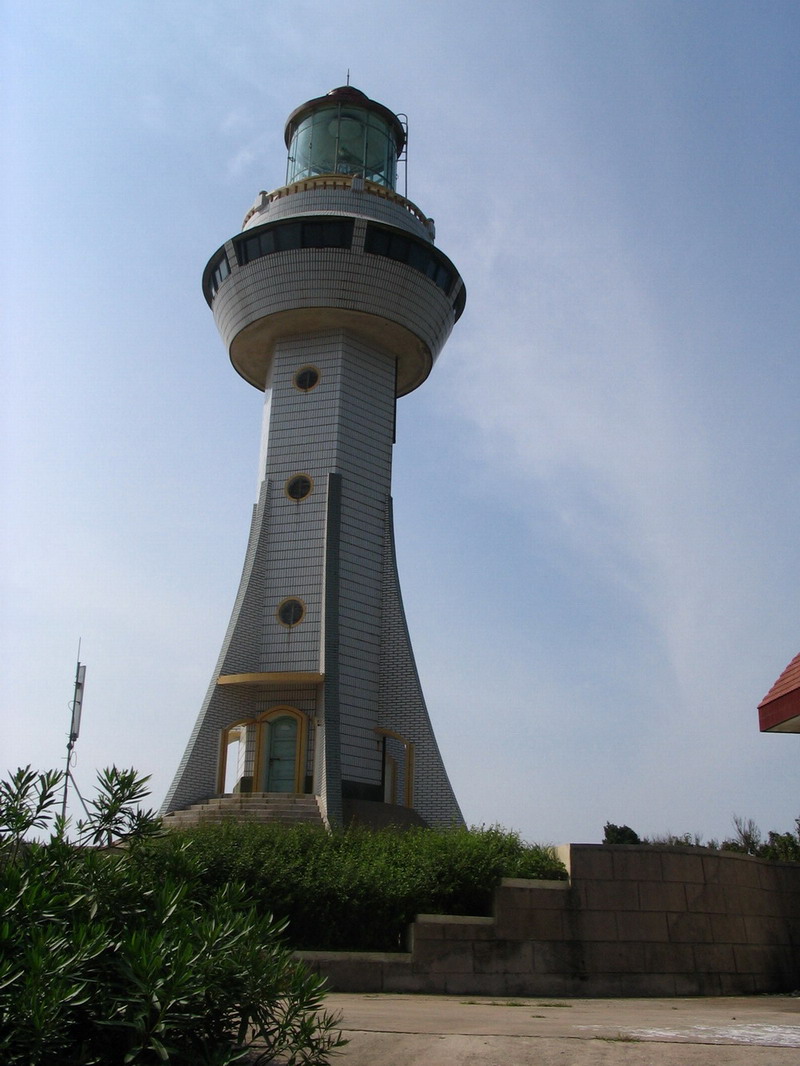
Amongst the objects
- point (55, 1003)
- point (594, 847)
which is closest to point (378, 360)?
point (594, 847)

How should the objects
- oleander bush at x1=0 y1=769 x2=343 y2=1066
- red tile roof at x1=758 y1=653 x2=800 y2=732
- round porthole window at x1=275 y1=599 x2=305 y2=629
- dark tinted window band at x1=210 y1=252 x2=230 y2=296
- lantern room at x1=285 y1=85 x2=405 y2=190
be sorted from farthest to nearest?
1. lantern room at x1=285 y1=85 x2=405 y2=190
2. dark tinted window band at x1=210 y1=252 x2=230 y2=296
3. round porthole window at x1=275 y1=599 x2=305 y2=629
4. red tile roof at x1=758 y1=653 x2=800 y2=732
5. oleander bush at x1=0 y1=769 x2=343 y2=1066

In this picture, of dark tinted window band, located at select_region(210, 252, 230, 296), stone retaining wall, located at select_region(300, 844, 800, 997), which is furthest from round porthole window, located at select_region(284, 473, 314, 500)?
stone retaining wall, located at select_region(300, 844, 800, 997)

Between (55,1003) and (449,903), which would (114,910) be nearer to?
(55,1003)

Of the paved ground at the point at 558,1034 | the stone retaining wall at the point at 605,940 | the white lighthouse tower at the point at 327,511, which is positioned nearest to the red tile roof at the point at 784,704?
the stone retaining wall at the point at 605,940

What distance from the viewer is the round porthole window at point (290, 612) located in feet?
80.8

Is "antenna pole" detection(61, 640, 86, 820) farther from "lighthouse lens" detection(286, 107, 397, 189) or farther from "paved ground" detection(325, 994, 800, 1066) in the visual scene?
"lighthouse lens" detection(286, 107, 397, 189)

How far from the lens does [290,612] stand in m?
24.7

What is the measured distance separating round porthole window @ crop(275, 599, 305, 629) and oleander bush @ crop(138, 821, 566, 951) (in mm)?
9587

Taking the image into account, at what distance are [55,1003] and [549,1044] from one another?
→ 401 centimetres

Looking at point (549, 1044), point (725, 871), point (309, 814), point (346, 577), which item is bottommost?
point (549, 1044)

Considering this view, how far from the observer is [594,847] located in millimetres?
14336

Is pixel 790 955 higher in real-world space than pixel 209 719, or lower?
lower

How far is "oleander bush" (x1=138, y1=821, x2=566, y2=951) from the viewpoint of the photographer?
13648mm

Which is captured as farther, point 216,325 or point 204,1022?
point 216,325
